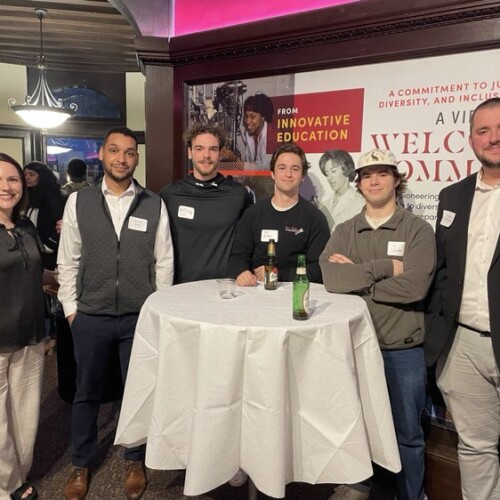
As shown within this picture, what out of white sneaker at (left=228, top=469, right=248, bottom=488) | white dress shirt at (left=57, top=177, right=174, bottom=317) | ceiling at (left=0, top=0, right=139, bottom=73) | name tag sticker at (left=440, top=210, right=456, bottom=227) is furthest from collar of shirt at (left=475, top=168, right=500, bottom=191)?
ceiling at (left=0, top=0, right=139, bottom=73)

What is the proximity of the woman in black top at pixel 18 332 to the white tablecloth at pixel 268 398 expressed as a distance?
2.39ft

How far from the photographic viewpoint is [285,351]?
142 cm

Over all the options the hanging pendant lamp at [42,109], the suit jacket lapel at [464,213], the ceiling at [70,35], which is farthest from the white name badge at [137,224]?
the hanging pendant lamp at [42,109]

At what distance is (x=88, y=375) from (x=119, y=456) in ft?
2.08

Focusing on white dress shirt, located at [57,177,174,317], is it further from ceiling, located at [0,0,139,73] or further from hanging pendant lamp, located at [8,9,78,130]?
hanging pendant lamp, located at [8,9,78,130]

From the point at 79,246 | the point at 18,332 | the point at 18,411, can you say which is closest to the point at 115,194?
the point at 79,246

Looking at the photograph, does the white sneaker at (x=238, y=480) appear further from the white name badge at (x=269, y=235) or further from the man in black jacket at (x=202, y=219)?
the white name badge at (x=269, y=235)

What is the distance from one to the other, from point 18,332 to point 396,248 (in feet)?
5.30

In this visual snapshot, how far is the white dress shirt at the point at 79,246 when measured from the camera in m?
2.19

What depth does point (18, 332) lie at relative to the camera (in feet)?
6.40

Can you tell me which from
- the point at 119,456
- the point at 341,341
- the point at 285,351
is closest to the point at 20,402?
the point at 119,456

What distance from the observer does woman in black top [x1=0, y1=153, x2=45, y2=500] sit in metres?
1.94

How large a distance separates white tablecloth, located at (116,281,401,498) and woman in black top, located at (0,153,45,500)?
0.73m

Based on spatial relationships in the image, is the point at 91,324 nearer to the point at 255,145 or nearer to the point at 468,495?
the point at 255,145
